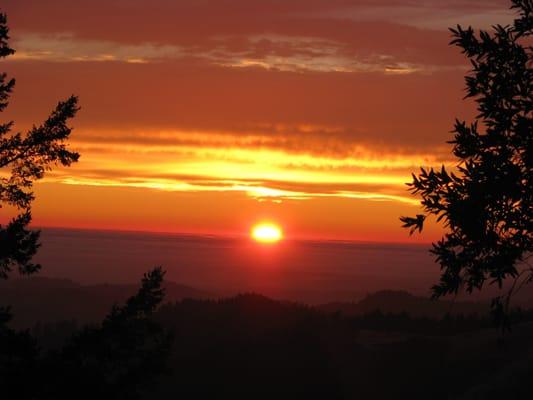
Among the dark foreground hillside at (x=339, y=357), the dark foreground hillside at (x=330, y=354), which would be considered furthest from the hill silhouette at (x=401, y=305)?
the dark foreground hillside at (x=339, y=357)

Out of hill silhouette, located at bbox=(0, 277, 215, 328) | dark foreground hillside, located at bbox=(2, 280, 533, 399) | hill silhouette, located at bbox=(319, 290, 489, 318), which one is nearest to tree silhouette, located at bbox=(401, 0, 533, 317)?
dark foreground hillside, located at bbox=(2, 280, 533, 399)

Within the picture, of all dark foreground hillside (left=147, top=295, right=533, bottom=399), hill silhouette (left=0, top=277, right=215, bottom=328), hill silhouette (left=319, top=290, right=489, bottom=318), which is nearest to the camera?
dark foreground hillside (left=147, top=295, right=533, bottom=399)

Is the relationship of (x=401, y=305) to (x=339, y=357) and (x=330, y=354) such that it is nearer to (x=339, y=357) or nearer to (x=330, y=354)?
(x=330, y=354)

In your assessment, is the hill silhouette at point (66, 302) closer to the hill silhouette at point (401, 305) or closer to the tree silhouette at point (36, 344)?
the hill silhouette at point (401, 305)

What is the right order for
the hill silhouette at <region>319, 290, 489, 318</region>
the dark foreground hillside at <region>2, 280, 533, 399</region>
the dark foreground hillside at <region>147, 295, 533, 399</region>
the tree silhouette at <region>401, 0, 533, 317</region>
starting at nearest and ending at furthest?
the tree silhouette at <region>401, 0, 533, 317</region>
the dark foreground hillside at <region>147, 295, 533, 399</region>
the dark foreground hillside at <region>2, 280, 533, 399</region>
the hill silhouette at <region>319, 290, 489, 318</region>

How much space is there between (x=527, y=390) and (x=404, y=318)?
986 inches

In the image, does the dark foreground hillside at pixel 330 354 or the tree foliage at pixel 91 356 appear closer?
the tree foliage at pixel 91 356

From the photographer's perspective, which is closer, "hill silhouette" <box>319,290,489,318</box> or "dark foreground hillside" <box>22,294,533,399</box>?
"dark foreground hillside" <box>22,294,533,399</box>

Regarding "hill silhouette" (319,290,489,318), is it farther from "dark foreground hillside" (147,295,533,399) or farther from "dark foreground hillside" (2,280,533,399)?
"dark foreground hillside" (147,295,533,399)

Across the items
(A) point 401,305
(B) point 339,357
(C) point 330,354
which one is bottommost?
(B) point 339,357

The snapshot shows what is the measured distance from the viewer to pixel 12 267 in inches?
859

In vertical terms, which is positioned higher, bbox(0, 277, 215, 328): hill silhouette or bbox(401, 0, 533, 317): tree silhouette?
bbox(0, 277, 215, 328): hill silhouette

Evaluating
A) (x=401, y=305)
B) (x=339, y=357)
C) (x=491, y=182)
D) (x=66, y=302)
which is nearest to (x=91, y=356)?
(x=491, y=182)

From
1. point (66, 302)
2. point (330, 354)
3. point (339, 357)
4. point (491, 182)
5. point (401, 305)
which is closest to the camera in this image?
point (491, 182)
